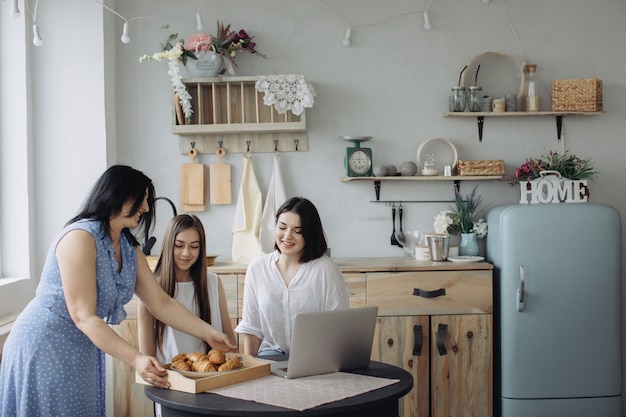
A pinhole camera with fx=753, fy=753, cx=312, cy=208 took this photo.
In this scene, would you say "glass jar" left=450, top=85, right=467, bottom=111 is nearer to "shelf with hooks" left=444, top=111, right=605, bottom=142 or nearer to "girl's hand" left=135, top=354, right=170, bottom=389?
"shelf with hooks" left=444, top=111, right=605, bottom=142

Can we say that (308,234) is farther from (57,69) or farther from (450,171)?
(57,69)

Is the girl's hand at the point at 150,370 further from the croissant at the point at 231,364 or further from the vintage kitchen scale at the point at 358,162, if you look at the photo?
the vintage kitchen scale at the point at 358,162

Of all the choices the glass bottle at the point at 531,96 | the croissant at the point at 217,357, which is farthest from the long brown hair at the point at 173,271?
the glass bottle at the point at 531,96

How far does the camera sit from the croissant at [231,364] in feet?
8.07

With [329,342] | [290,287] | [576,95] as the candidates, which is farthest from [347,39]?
[329,342]

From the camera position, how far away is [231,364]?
248 centimetres

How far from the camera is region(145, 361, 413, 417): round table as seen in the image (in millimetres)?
2162

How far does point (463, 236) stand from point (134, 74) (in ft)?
7.25

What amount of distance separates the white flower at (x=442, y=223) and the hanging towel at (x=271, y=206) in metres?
0.91

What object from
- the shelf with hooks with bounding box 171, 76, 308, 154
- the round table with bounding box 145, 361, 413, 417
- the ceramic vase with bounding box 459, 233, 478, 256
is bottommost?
the round table with bounding box 145, 361, 413, 417

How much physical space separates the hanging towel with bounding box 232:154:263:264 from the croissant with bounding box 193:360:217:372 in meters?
2.01

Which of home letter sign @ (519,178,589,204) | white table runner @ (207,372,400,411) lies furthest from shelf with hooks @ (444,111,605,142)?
white table runner @ (207,372,400,411)

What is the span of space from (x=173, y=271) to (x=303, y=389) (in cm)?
94

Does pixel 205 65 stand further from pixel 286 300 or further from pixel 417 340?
pixel 417 340
